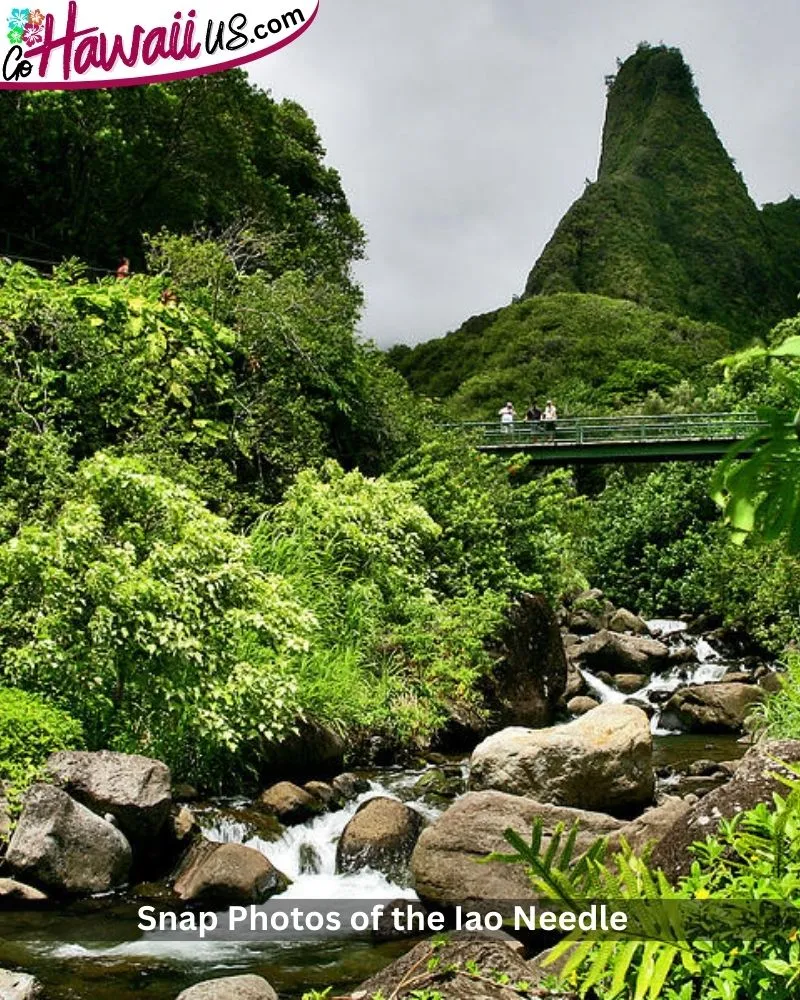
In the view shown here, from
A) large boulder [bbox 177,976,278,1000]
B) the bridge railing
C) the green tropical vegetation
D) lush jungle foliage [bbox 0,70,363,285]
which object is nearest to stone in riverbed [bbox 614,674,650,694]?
the green tropical vegetation

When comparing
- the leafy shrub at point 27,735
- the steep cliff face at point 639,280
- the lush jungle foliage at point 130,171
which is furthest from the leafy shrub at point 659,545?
→ the leafy shrub at point 27,735

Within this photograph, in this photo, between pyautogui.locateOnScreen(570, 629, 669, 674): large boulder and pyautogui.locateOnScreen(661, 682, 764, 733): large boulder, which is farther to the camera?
pyautogui.locateOnScreen(570, 629, 669, 674): large boulder

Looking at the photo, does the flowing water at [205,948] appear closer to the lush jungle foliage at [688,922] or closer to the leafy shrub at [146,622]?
the leafy shrub at [146,622]

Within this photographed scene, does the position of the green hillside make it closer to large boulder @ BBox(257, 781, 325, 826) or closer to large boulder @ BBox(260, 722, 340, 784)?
large boulder @ BBox(260, 722, 340, 784)

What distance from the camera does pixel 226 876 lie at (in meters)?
7.96

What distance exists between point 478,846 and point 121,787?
8.71ft

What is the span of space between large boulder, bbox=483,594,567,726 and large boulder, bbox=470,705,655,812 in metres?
4.63

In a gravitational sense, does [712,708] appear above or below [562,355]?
below

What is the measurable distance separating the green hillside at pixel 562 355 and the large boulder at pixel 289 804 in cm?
3983

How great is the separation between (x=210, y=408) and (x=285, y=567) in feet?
11.2

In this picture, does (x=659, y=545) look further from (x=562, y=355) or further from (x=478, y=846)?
(x=562, y=355)

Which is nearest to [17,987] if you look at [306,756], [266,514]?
[306,756]

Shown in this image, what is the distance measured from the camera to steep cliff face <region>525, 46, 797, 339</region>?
261 feet

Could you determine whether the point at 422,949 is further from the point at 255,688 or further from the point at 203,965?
the point at 255,688
